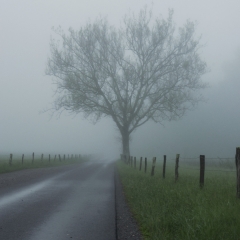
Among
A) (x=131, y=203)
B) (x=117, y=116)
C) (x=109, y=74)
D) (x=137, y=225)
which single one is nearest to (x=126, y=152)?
(x=117, y=116)

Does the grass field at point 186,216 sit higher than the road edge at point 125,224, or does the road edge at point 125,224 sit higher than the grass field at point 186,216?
the grass field at point 186,216

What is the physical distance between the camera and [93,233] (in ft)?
20.2

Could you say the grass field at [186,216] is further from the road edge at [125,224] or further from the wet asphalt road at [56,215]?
the wet asphalt road at [56,215]

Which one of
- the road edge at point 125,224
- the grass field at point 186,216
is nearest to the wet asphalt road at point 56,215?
the road edge at point 125,224

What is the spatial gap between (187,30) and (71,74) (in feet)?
39.6

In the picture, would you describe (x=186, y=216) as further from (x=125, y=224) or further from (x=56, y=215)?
(x=56, y=215)

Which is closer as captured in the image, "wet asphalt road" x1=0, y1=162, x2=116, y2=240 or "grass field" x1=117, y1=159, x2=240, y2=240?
"grass field" x1=117, y1=159, x2=240, y2=240

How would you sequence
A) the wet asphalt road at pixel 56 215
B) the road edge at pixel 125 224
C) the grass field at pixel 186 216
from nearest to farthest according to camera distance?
the grass field at pixel 186 216 < the road edge at pixel 125 224 < the wet asphalt road at pixel 56 215

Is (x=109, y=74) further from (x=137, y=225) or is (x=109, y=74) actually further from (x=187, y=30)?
(x=137, y=225)

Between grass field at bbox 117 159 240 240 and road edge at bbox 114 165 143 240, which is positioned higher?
grass field at bbox 117 159 240 240

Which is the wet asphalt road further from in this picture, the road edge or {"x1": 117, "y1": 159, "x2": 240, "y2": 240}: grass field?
{"x1": 117, "y1": 159, "x2": 240, "y2": 240}: grass field

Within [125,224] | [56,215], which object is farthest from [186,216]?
[56,215]

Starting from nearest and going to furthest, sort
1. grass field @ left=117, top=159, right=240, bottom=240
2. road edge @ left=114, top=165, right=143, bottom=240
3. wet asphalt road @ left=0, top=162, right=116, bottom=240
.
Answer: grass field @ left=117, top=159, right=240, bottom=240, road edge @ left=114, top=165, right=143, bottom=240, wet asphalt road @ left=0, top=162, right=116, bottom=240

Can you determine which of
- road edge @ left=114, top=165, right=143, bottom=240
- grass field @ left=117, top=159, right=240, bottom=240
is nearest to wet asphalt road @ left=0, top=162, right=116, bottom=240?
road edge @ left=114, top=165, right=143, bottom=240
